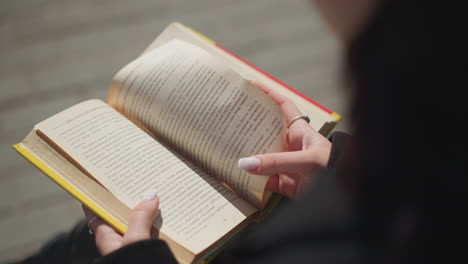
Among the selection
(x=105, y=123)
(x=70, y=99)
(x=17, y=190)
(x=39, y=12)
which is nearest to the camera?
(x=105, y=123)

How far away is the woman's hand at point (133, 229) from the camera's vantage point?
2.21ft

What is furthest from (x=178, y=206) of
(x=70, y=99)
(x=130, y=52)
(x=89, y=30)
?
(x=89, y=30)

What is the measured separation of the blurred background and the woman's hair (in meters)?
1.21

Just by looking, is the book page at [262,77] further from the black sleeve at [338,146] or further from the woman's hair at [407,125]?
the woman's hair at [407,125]

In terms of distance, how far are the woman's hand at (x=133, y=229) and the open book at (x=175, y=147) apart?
0.02 meters

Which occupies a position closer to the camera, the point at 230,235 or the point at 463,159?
the point at 463,159

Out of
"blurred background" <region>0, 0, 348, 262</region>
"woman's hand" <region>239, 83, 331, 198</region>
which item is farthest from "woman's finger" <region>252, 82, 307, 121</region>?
"blurred background" <region>0, 0, 348, 262</region>

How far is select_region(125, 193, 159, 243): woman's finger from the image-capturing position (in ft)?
2.20

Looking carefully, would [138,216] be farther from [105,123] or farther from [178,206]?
[105,123]

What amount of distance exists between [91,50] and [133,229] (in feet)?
4.68

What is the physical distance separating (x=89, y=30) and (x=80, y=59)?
186 mm

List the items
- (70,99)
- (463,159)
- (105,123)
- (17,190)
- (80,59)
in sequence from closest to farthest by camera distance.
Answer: (463,159) < (105,123) < (17,190) < (70,99) < (80,59)

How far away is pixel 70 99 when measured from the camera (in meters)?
1.72

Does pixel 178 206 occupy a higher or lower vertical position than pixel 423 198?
lower
